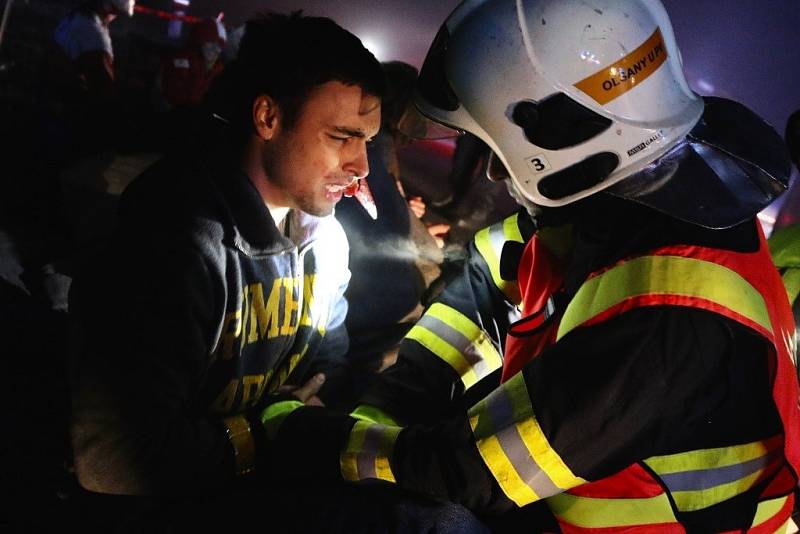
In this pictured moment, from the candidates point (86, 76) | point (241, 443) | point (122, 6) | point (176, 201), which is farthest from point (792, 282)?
point (122, 6)

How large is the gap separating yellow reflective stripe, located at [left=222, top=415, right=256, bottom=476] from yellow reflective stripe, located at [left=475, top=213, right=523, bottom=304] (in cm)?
109

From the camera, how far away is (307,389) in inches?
92.4

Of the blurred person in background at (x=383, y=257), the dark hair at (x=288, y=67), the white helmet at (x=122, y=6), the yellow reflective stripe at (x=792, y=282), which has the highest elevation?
the dark hair at (x=288, y=67)

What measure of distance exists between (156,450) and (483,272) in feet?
4.51

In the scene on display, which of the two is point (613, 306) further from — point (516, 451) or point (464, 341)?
point (464, 341)

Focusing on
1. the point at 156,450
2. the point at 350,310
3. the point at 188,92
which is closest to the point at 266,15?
the point at 156,450

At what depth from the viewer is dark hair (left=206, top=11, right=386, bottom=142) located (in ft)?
6.56

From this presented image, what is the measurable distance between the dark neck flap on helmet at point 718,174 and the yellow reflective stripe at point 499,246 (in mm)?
697

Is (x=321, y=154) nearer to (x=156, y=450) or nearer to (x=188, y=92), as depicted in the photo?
(x=156, y=450)

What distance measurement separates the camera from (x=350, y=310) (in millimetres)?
3564

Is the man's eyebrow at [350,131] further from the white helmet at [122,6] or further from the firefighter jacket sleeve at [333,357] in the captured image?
the white helmet at [122,6]

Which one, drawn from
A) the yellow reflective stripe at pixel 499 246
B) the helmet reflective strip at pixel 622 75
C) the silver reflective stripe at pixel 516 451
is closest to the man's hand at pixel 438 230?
the yellow reflective stripe at pixel 499 246

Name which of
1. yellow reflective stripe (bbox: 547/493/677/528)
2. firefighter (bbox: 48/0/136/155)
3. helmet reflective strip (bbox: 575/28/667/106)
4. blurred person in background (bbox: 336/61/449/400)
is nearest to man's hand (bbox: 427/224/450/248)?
blurred person in background (bbox: 336/61/449/400)

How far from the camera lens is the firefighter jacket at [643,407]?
4.58 feet
